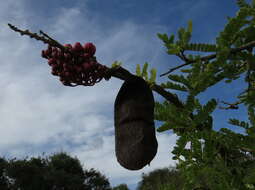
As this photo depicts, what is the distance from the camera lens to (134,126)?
2107 mm

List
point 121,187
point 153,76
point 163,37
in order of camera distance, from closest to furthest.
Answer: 1. point 163,37
2. point 153,76
3. point 121,187

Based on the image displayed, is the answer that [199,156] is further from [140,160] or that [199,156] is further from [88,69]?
[88,69]

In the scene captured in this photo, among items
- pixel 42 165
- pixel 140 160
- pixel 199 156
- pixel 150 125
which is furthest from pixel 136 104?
→ pixel 42 165

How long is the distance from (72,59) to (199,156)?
1461mm

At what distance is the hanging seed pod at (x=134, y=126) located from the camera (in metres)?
2.10

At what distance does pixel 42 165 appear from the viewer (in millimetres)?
36312

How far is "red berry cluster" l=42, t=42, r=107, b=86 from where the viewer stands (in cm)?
213

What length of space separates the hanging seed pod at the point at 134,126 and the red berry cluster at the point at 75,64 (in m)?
0.25

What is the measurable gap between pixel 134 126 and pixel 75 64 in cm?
62

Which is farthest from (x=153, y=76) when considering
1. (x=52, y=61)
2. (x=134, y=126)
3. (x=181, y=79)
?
(x=52, y=61)

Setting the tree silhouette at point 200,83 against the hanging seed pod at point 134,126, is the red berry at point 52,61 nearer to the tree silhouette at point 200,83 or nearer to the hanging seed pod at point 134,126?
the tree silhouette at point 200,83

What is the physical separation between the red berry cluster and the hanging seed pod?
25cm

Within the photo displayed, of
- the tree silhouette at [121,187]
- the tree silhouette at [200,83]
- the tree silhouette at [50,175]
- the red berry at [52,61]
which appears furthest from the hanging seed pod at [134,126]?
the tree silhouette at [50,175]

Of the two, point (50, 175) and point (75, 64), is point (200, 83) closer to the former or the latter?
point (75, 64)
